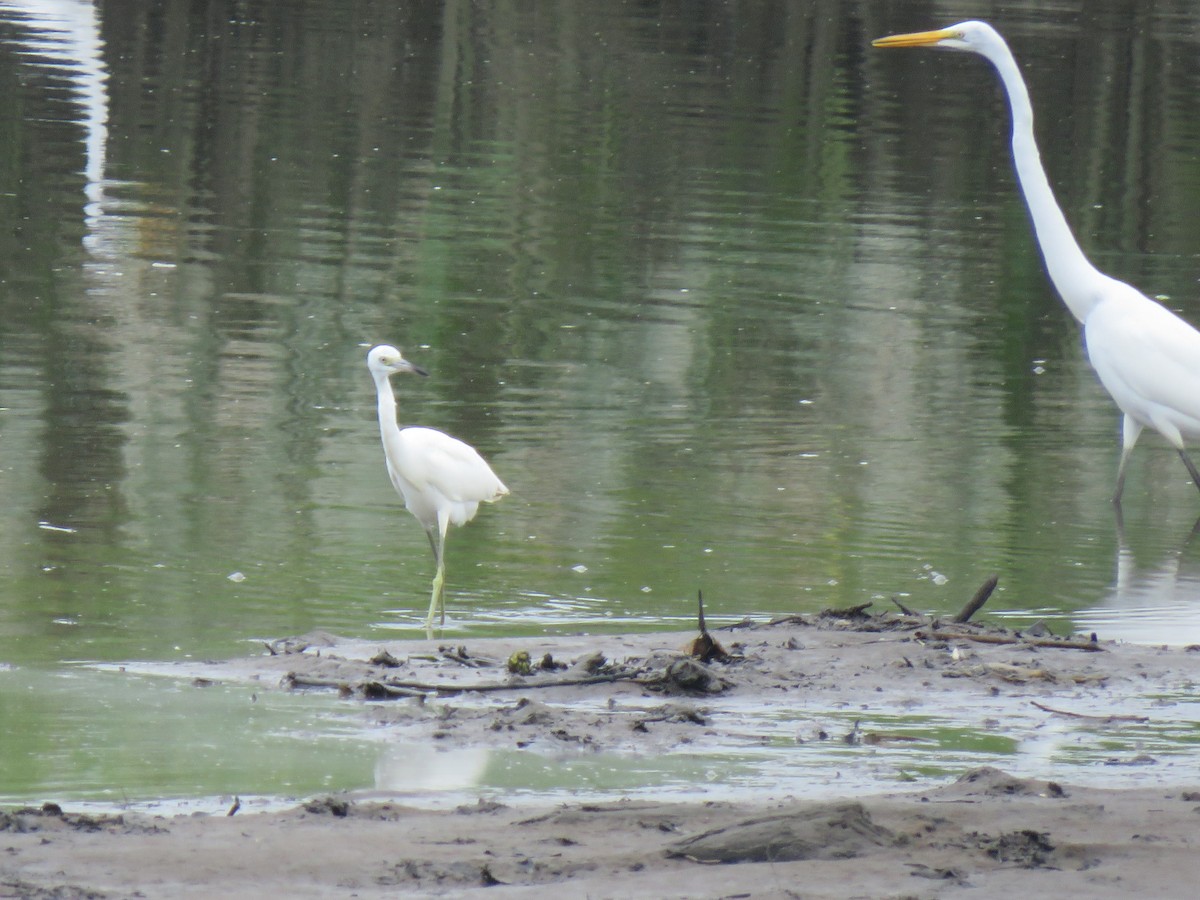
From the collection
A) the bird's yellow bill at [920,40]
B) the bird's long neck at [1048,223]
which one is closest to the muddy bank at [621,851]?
the bird's long neck at [1048,223]

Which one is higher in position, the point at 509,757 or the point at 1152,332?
the point at 1152,332

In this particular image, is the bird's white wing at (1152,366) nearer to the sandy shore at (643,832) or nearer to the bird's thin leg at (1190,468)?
the bird's thin leg at (1190,468)

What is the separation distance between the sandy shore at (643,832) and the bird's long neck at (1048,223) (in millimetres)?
4566

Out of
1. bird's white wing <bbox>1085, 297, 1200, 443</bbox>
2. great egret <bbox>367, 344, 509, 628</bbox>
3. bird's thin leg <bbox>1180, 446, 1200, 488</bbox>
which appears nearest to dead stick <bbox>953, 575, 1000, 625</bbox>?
great egret <bbox>367, 344, 509, 628</bbox>

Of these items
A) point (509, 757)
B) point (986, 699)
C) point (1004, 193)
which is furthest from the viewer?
point (1004, 193)

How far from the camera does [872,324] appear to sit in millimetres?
13641

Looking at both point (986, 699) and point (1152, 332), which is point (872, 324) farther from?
point (986, 699)

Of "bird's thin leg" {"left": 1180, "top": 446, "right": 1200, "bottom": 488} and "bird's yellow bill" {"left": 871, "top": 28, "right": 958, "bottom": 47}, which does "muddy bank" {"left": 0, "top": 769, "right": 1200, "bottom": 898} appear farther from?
"bird's yellow bill" {"left": 871, "top": 28, "right": 958, "bottom": 47}

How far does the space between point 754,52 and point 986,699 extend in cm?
2691

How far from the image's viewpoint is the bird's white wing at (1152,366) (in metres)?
9.51

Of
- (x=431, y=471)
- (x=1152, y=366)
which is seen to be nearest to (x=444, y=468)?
(x=431, y=471)

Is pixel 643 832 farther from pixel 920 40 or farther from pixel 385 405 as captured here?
pixel 920 40

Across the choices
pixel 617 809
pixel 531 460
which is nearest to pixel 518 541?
pixel 531 460

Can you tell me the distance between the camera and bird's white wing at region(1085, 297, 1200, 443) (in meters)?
9.51
